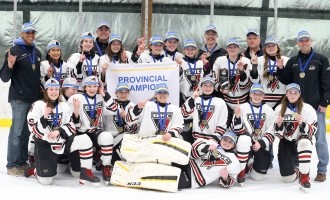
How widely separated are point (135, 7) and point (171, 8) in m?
0.57

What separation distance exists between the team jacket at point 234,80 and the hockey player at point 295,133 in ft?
1.52

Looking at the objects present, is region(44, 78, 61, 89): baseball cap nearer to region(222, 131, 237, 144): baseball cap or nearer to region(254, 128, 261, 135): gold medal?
region(222, 131, 237, 144): baseball cap

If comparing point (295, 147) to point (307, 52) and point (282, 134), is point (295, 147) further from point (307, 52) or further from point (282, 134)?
point (307, 52)

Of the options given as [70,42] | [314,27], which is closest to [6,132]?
[70,42]

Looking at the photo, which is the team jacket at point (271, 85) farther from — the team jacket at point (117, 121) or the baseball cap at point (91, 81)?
the baseball cap at point (91, 81)

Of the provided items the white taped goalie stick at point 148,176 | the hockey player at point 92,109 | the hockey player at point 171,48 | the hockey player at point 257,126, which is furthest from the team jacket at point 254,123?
the hockey player at point 92,109

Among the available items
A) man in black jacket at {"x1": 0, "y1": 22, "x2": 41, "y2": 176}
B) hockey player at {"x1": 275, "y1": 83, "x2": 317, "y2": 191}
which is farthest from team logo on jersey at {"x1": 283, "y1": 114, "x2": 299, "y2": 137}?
man in black jacket at {"x1": 0, "y1": 22, "x2": 41, "y2": 176}

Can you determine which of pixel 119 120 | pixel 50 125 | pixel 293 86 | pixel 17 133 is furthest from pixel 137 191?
pixel 293 86

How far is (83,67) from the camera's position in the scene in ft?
18.4

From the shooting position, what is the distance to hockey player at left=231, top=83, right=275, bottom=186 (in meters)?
5.23

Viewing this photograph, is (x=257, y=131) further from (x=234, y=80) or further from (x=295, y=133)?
(x=234, y=80)

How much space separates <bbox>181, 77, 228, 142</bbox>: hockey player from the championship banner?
388 mm

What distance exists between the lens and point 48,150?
16.4 feet

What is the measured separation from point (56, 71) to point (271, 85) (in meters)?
2.05
